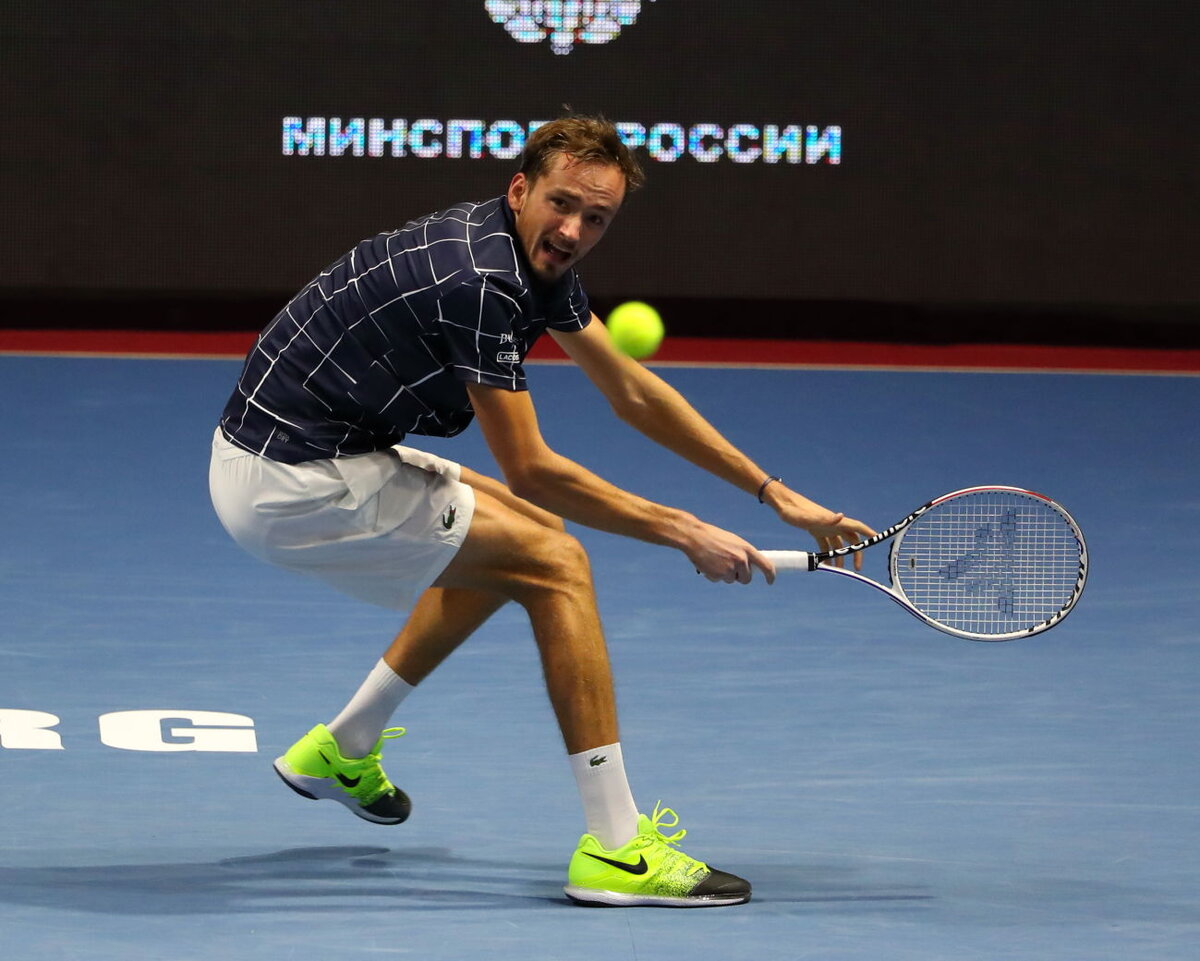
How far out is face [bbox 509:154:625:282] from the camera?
394 centimetres

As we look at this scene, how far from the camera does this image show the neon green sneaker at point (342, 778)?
14.5 ft

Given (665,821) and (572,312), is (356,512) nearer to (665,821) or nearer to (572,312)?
(572,312)

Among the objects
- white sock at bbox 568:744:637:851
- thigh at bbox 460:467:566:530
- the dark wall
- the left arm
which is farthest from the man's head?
the dark wall

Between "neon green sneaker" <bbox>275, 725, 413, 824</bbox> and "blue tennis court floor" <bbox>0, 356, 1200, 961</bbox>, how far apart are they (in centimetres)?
7

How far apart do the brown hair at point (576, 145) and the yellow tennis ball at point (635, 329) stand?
17.3ft

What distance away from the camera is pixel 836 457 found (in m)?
8.92

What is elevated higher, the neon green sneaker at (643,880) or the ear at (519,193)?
the ear at (519,193)

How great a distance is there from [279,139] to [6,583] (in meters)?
6.31

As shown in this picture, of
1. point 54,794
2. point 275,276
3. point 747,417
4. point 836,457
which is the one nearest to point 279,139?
point 275,276

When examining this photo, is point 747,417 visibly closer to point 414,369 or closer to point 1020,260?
point 1020,260

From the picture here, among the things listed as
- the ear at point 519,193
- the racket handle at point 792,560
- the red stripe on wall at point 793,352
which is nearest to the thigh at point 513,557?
the racket handle at point 792,560

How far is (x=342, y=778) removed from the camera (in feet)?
14.5

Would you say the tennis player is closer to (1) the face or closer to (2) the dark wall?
(1) the face

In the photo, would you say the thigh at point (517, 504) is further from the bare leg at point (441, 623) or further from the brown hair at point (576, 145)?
the brown hair at point (576, 145)
